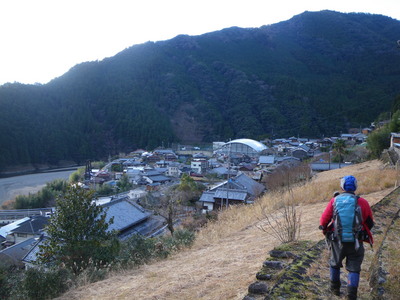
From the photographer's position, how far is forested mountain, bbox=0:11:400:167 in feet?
173

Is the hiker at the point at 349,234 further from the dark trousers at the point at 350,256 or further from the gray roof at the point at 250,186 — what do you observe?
the gray roof at the point at 250,186

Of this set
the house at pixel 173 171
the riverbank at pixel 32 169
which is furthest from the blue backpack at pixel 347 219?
the riverbank at pixel 32 169

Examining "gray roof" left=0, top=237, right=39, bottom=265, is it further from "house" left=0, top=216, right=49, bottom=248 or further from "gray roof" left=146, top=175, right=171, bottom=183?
"gray roof" left=146, top=175, right=171, bottom=183

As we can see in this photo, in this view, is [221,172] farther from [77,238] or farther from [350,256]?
[350,256]

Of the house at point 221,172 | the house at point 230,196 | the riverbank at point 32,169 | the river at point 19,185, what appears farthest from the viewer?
the riverbank at point 32,169

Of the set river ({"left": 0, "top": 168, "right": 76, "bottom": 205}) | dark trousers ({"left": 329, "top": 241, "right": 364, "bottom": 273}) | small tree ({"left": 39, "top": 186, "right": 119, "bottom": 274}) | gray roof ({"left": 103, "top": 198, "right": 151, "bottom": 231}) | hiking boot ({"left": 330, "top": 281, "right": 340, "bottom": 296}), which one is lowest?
river ({"left": 0, "top": 168, "right": 76, "bottom": 205})

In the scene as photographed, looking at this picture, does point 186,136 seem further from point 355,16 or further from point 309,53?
point 355,16

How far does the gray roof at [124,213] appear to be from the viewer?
12.6 m

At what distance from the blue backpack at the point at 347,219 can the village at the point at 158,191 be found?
440 centimetres

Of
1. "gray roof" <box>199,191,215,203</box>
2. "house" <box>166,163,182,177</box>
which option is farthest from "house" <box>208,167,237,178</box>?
"gray roof" <box>199,191,215,203</box>

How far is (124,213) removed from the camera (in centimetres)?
1355

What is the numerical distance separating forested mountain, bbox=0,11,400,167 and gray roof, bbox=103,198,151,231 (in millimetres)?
34932

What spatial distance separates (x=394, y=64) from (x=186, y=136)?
63.0 m

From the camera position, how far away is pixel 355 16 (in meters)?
119
